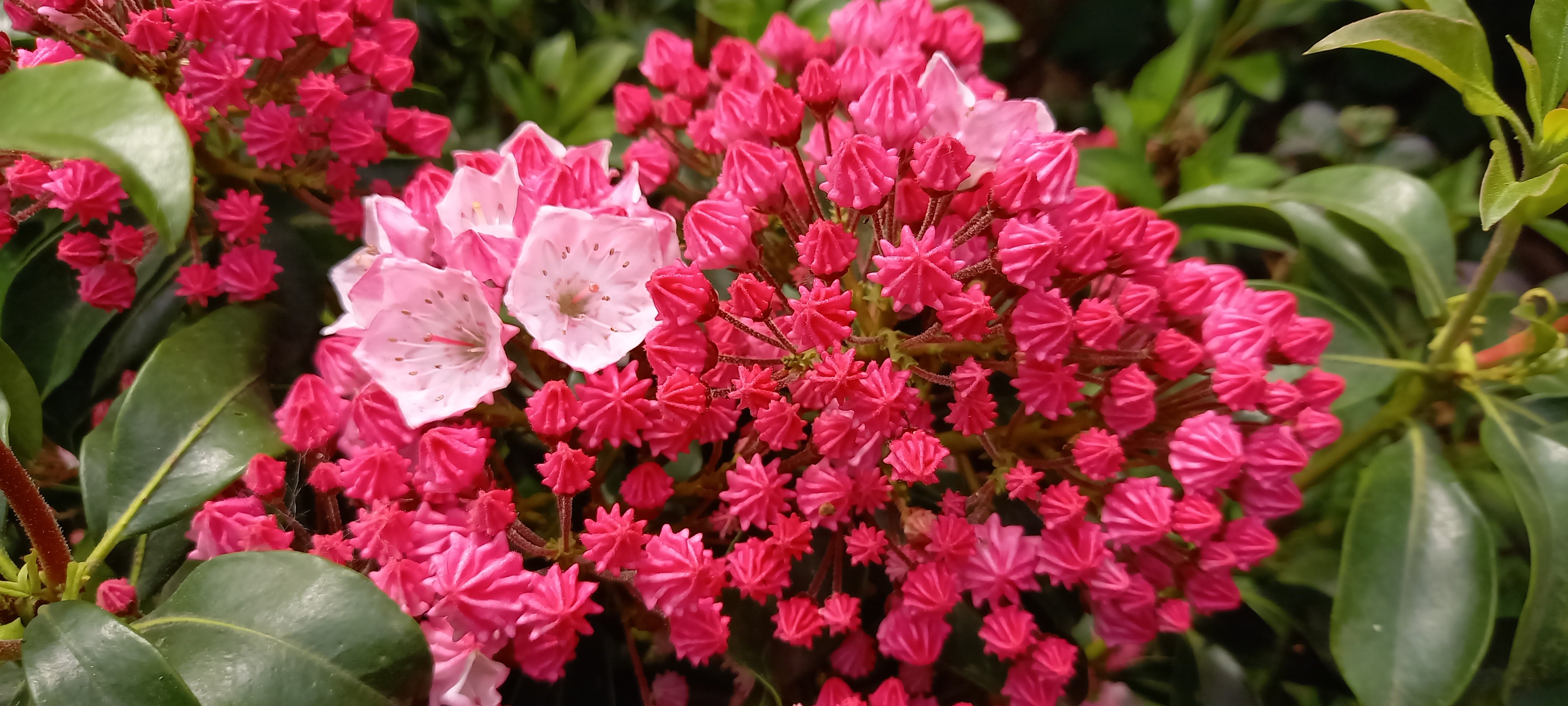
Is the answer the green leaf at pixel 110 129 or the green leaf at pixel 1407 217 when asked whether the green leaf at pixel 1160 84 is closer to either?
the green leaf at pixel 1407 217

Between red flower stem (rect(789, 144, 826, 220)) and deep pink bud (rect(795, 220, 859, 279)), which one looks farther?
red flower stem (rect(789, 144, 826, 220))

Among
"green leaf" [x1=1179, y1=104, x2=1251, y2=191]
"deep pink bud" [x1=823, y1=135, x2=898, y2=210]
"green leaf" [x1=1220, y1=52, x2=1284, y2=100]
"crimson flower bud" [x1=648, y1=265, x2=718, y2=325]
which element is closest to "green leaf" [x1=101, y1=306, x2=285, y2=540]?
"crimson flower bud" [x1=648, y1=265, x2=718, y2=325]

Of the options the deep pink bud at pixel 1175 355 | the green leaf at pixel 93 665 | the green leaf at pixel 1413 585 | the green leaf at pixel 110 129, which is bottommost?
the green leaf at pixel 1413 585

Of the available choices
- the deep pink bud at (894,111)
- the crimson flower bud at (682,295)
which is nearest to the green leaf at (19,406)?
the crimson flower bud at (682,295)

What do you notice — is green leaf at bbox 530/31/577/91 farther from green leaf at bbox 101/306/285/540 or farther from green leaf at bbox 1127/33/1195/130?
green leaf at bbox 1127/33/1195/130

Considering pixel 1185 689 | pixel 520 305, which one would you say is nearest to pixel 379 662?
pixel 520 305
